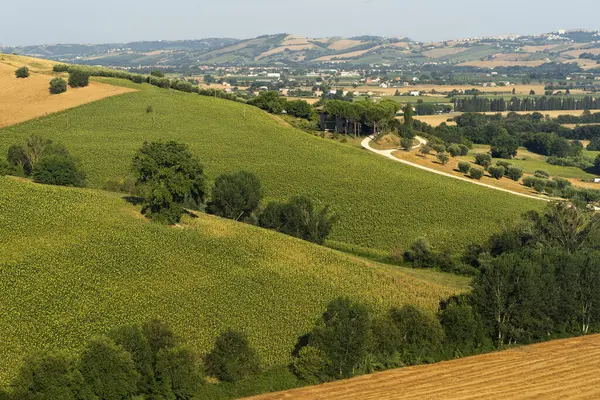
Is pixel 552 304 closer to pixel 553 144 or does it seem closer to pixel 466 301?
pixel 466 301

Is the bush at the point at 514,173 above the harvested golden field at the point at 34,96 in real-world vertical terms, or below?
below

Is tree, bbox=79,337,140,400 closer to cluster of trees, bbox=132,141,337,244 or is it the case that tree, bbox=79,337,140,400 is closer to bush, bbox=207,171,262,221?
cluster of trees, bbox=132,141,337,244

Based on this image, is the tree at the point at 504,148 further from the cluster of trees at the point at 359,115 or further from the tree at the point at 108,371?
the tree at the point at 108,371

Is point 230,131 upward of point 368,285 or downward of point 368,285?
upward

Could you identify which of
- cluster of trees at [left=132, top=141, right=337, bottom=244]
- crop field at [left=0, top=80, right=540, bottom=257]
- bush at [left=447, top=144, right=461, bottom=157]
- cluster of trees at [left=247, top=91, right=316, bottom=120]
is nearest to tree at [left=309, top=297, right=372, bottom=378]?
cluster of trees at [left=132, top=141, right=337, bottom=244]

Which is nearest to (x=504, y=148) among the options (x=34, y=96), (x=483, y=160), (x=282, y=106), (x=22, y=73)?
(x=483, y=160)

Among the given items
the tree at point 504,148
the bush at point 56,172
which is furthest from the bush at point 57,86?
the tree at point 504,148

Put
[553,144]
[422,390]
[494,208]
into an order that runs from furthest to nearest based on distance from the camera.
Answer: [553,144] → [494,208] → [422,390]

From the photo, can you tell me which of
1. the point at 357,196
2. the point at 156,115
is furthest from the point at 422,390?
the point at 156,115
